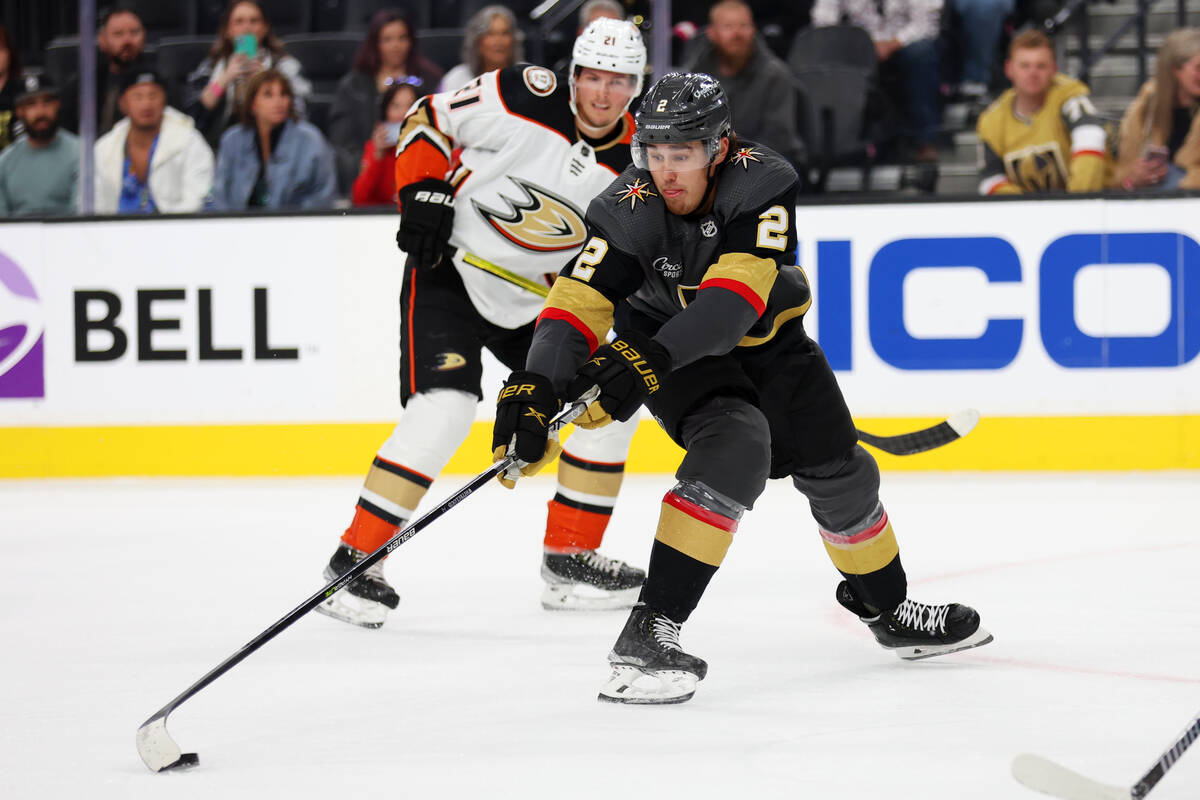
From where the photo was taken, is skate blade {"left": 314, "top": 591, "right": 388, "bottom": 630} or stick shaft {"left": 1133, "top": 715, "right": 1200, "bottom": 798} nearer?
stick shaft {"left": 1133, "top": 715, "right": 1200, "bottom": 798}

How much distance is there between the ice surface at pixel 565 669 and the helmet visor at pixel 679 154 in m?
0.83

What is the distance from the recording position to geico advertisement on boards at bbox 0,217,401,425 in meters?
5.49

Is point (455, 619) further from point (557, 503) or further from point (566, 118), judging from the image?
point (566, 118)

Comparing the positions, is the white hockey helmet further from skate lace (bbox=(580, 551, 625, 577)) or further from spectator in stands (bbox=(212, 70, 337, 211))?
spectator in stands (bbox=(212, 70, 337, 211))

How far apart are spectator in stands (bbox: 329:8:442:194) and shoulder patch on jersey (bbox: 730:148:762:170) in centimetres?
340

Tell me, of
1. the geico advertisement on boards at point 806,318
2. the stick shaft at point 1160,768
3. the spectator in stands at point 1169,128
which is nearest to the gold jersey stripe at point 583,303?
the stick shaft at point 1160,768

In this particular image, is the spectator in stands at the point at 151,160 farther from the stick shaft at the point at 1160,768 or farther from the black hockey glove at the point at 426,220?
the stick shaft at the point at 1160,768

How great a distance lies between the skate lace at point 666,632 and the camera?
7.66 ft

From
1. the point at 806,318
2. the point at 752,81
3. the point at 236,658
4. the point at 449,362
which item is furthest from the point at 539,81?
the point at 752,81

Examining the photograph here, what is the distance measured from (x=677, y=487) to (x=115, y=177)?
4092 millimetres

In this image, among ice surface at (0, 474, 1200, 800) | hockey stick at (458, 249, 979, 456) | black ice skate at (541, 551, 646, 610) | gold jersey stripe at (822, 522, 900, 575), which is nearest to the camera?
ice surface at (0, 474, 1200, 800)

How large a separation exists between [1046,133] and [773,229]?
3482 millimetres

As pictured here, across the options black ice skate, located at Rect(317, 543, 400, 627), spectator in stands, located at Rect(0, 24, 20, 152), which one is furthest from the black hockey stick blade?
spectator in stands, located at Rect(0, 24, 20, 152)

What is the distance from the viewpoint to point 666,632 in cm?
235
